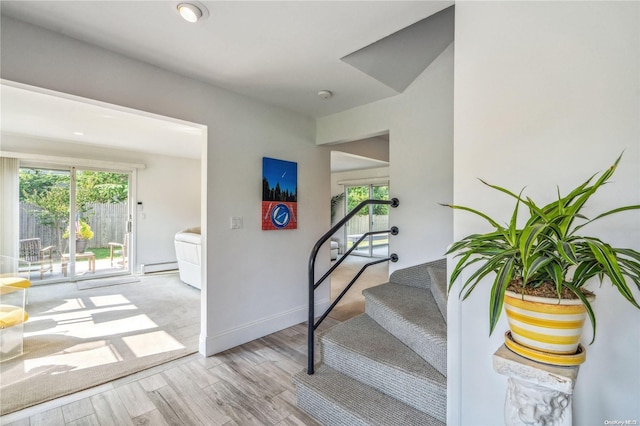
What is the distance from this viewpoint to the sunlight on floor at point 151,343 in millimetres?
2459

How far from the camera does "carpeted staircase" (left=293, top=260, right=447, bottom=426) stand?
1412 millimetres

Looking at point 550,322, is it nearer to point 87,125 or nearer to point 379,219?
point 87,125

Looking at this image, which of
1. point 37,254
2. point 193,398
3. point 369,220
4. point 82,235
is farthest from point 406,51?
point 37,254

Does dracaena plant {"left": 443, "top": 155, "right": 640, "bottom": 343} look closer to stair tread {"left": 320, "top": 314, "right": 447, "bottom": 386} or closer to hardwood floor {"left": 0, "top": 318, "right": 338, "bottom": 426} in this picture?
stair tread {"left": 320, "top": 314, "right": 447, "bottom": 386}

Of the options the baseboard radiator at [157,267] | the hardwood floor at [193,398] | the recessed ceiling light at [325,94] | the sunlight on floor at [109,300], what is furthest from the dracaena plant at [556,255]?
the baseboard radiator at [157,267]

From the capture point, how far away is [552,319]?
718 mm

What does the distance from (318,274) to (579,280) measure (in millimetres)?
2736

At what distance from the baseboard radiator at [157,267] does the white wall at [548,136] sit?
19.8 ft

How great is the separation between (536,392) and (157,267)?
6.48m

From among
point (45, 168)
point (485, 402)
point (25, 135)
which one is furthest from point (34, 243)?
point (485, 402)

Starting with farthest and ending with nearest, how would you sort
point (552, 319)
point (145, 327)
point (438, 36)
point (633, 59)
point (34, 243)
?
point (34, 243) → point (145, 327) → point (438, 36) → point (633, 59) → point (552, 319)

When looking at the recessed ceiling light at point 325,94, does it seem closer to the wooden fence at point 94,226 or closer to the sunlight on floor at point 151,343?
the sunlight on floor at point 151,343

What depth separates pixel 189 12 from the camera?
4.93 ft

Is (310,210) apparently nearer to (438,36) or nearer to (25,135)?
(438,36)
